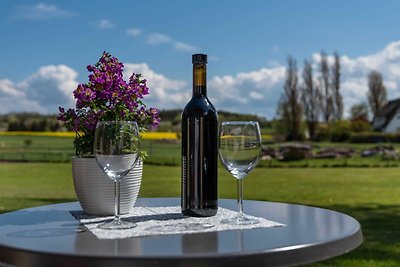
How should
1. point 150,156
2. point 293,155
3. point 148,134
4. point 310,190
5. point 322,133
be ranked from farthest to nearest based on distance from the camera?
point 322,133
point 148,134
point 293,155
point 150,156
point 310,190

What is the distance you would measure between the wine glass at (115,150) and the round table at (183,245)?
207mm

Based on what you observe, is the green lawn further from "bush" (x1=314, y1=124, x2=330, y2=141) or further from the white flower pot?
"bush" (x1=314, y1=124, x2=330, y2=141)

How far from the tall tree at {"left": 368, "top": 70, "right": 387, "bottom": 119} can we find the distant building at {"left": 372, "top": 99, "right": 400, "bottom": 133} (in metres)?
0.54

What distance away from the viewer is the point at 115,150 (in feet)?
5.49

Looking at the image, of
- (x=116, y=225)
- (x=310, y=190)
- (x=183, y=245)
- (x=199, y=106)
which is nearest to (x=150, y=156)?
(x=310, y=190)

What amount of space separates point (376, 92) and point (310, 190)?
4134 centimetres

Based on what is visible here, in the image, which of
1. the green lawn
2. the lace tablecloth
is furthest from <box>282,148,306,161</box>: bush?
the lace tablecloth

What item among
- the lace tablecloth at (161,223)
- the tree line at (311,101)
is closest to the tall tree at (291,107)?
the tree line at (311,101)

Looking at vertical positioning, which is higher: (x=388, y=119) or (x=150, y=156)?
(x=388, y=119)

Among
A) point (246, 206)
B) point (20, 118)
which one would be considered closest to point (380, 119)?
point (20, 118)

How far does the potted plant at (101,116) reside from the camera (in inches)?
76.3

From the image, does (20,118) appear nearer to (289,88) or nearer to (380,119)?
(289,88)

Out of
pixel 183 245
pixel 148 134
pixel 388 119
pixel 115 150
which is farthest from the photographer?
pixel 388 119

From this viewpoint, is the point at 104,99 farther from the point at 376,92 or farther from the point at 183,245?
Answer: the point at 376,92
